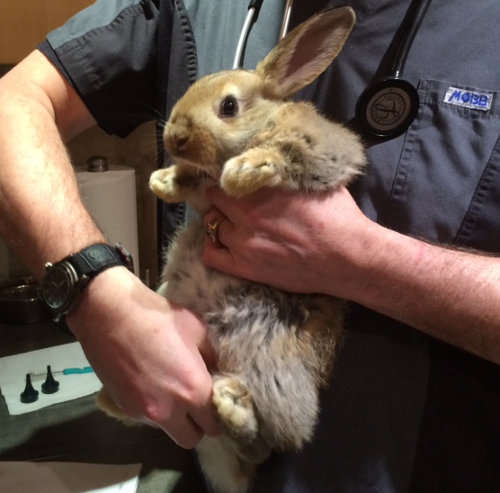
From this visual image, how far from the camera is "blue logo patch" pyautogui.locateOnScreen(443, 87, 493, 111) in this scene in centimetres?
69

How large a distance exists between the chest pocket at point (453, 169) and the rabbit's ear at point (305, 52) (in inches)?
5.8

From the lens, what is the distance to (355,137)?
75cm

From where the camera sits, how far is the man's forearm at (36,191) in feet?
2.67

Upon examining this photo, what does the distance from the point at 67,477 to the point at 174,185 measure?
24.1 inches

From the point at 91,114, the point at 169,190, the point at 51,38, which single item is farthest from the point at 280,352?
the point at 51,38

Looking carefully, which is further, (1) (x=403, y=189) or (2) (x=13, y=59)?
(2) (x=13, y=59)

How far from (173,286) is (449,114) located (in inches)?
20.5

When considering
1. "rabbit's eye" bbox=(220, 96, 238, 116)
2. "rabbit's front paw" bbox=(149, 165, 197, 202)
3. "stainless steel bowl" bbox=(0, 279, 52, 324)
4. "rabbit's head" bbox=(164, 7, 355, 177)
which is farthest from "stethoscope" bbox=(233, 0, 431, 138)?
"stainless steel bowl" bbox=(0, 279, 52, 324)

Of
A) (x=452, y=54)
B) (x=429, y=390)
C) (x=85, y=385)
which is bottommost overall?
(x=85, y=385)

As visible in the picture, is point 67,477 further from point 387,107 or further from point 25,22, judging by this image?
point 25,22

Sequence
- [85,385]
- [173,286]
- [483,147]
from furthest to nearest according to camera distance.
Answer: [85,385] < [173,286] < [483,147]

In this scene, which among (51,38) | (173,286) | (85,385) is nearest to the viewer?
(173,286)

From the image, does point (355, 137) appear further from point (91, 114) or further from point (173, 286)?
point (91, 114)

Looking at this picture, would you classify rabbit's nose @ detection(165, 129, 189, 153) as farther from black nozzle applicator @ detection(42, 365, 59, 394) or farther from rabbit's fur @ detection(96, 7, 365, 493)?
black nozzle applicator @ detection(42, 365, 59, 394)
